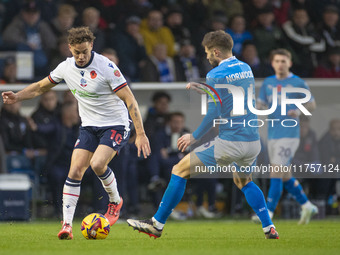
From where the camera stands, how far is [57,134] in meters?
13.4

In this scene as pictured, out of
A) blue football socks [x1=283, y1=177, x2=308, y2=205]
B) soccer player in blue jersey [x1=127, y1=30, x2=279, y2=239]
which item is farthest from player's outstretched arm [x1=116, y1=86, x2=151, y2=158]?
blue football socks [x1=283, y1=177, x2=308, y2=205]

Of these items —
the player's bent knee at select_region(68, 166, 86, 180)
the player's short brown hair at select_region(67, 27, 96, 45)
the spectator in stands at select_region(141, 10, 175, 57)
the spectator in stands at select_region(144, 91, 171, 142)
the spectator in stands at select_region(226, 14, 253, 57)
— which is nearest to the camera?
the player's short brown hair at select_region(67, 27, 96, 45)

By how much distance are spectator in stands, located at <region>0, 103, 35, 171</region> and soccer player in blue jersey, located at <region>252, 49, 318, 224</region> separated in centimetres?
412

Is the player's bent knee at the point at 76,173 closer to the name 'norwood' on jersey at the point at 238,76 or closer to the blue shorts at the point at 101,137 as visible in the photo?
the blue shorts at the point at 101,137

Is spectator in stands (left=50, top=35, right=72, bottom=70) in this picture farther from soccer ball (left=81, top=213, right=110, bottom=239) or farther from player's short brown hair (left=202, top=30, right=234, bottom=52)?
player's short brown hair (left=202, top=30, right=234, bottom=52)

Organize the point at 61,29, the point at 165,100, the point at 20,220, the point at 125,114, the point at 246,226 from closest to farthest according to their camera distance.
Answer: the point at 125,114 → the point at 246,226 → the point at 20,220 → the point at 165,100 → the point at 61,29

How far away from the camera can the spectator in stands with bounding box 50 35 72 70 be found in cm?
1425

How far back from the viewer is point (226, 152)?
859cm

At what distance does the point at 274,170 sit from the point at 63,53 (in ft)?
15.8

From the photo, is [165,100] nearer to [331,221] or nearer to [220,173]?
[220,173]

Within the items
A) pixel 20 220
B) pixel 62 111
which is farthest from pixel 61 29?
pixel 20 220

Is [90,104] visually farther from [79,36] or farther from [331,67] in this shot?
[331,67]

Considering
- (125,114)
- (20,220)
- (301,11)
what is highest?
(301,11)

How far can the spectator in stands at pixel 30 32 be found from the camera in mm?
14773
